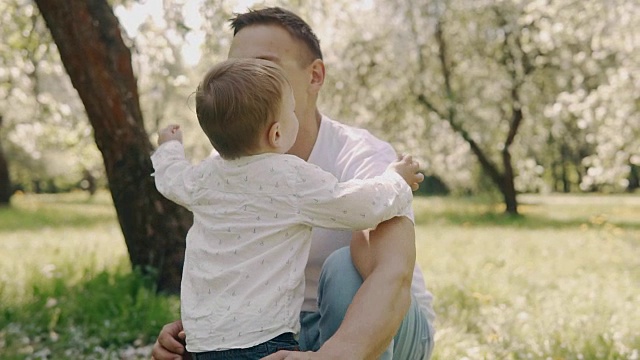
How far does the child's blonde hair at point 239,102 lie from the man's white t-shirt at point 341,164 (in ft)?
1.48

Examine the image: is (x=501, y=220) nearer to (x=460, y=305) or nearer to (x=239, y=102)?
(x=460, y=305)

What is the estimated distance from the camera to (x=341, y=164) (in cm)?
239

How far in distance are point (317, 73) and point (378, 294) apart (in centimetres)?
93

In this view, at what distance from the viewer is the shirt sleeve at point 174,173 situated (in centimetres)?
210

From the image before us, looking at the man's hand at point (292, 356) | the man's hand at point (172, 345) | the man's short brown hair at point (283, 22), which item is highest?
the man's short brown hair at point (283, 22)

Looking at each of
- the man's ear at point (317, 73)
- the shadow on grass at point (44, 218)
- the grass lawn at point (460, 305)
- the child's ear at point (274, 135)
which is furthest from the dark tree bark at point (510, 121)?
the child's ear at point (274, 135)

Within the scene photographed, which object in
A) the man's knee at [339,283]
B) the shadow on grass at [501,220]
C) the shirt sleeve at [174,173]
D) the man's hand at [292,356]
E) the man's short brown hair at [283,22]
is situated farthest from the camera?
the shadow on grass at [501,220]

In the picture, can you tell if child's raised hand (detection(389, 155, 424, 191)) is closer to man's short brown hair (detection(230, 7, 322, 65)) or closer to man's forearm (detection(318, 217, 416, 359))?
man's forearm (detection(318, 217, 416, 359))

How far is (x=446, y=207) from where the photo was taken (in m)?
17.2

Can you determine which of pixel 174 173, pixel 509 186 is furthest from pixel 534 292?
pixel 509 186

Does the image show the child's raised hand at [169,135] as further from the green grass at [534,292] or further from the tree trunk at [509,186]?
the tree trunk at [509,186]

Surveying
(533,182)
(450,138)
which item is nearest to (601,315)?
(450,138)

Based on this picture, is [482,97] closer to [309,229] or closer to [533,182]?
[533,182]

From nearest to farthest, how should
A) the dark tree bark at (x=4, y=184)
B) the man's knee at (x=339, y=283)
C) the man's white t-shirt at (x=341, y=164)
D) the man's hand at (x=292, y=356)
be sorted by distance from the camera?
the man's hand at (x=292, y=356) → the man's knee at (x=339, y=283) → the man's white t-shirt at (x=341, y=164) → the dark tree bark at (x=4, y=184)
